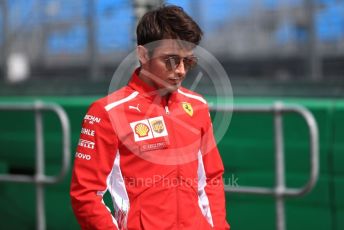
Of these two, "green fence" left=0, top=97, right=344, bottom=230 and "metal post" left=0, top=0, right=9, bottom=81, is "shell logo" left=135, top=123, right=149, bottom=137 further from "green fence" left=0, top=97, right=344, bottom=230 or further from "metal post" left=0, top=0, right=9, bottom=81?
"metal post" left=0, top=0, right=9, bottom=81

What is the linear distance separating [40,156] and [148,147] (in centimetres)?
294

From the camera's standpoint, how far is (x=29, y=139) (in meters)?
5.64

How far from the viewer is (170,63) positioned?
2.48m

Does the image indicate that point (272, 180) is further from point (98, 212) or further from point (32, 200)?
point (98, 212)

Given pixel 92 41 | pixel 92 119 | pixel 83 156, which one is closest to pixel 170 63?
pixel 92 119

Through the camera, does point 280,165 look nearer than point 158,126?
No

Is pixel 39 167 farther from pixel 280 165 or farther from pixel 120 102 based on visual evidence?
pixel 120 102

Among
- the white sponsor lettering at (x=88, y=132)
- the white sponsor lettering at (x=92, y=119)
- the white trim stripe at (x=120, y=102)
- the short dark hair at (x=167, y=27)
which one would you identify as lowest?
the white sponsor lettering at (x=88, y=132)

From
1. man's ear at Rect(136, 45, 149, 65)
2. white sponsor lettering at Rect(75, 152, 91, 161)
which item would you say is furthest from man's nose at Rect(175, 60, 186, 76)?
white sponsor lettering at Rect(75, 152, 91, 161)

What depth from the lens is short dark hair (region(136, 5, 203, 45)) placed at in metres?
2.49

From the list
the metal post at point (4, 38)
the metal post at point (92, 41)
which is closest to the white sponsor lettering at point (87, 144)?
the metal post at point (92, 41)

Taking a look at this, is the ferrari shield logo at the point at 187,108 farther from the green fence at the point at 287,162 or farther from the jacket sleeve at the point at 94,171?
the green fence at the point at 287,162

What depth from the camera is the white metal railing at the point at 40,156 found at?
508 cm

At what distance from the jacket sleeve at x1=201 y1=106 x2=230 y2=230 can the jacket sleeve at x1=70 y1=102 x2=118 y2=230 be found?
393 millimetres
